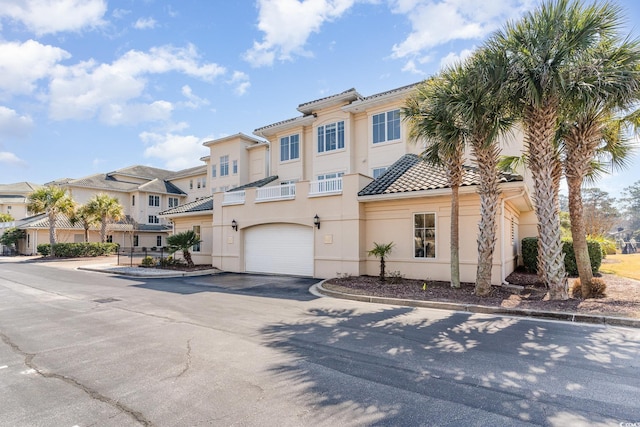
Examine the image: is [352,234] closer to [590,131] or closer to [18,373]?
[590,131]

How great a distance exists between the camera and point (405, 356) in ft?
18.4

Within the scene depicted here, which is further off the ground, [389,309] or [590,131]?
[590,131]

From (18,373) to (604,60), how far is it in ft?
46.8

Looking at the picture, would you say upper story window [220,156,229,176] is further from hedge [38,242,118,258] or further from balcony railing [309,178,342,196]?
balcony railing [309,178,342,196]

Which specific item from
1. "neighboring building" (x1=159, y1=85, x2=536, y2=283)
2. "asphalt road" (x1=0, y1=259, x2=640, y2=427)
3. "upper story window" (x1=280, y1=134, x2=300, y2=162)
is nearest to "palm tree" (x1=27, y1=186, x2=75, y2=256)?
"neighboring building" (x1=159, y1=85, x2=536, y2=283)

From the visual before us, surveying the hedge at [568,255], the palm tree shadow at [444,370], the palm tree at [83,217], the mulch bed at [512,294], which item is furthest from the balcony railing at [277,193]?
the palm tree at [83,217]

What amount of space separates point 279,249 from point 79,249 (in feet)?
85.4

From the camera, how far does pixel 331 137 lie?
71.4ft

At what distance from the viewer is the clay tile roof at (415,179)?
1290 centimetres

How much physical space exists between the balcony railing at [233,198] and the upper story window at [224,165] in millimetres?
12226

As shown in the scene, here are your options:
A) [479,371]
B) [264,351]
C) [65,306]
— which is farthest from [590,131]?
[65,306]

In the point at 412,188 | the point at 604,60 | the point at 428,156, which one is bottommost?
the point at 412,188

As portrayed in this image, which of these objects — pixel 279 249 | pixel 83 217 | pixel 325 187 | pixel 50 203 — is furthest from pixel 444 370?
pixel 83 217

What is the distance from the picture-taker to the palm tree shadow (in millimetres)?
3865
